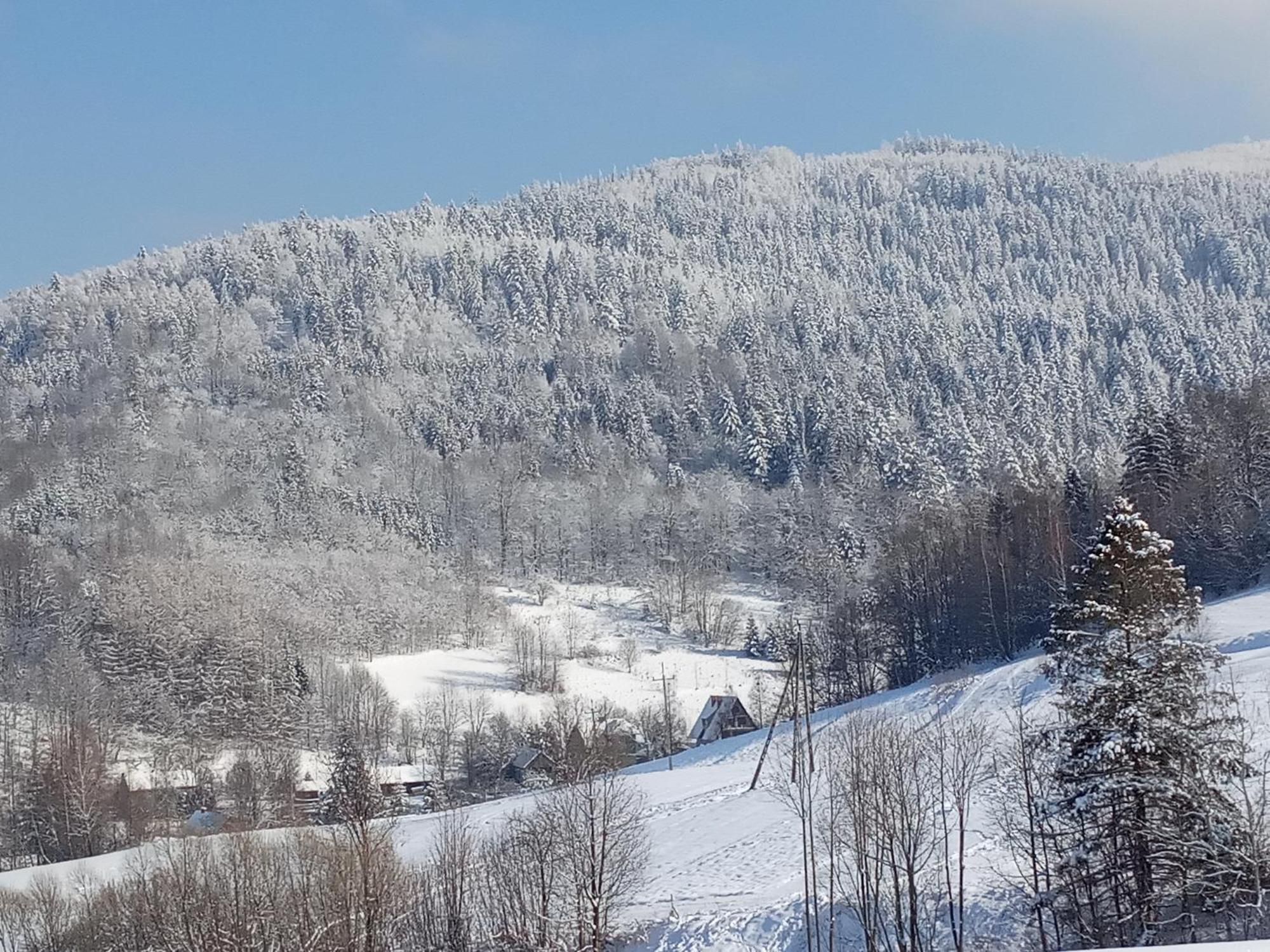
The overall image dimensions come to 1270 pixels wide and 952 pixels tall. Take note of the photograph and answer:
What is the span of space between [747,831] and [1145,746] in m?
20.5

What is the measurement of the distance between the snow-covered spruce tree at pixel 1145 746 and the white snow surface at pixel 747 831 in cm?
547

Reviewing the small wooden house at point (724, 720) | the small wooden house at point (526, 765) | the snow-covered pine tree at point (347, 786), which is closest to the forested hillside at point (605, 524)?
the small wooden house at point (724, 720)

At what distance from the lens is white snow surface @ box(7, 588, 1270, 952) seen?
98.3ft

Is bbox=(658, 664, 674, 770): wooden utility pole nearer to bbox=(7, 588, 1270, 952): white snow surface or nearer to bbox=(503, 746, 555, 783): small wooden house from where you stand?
bbox=(7, 588, 1270, 952): white snow surface

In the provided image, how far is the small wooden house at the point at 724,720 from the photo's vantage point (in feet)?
279

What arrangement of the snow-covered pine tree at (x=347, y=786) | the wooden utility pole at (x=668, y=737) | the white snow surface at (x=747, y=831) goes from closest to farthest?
the white snow surface at (x=747, y=831) → the snow-covered pine tree at (x=347, y=786) → the wooden utility pole at (x=668, y=737)

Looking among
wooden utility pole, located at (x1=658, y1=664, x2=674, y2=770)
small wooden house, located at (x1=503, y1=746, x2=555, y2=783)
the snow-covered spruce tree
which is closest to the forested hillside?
wooden utility pole, located at (x1=658, y1=664, x2=674, y2=770)

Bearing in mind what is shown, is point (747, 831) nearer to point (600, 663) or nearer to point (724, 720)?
point (724, 720)

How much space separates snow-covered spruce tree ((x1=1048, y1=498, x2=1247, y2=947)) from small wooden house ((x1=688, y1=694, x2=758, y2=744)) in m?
62.8

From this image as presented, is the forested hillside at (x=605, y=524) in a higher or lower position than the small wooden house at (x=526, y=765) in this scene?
higher

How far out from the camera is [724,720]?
85.8 meters

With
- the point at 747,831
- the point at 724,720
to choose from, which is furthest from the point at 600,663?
the point at 747,831

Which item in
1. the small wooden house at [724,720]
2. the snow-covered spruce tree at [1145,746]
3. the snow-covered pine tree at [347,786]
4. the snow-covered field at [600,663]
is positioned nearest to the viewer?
the snow-covered spruce tree at [1145,746]

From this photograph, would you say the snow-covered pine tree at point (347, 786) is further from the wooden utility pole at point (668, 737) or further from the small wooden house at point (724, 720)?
the small wooden house at point (724, 720)
